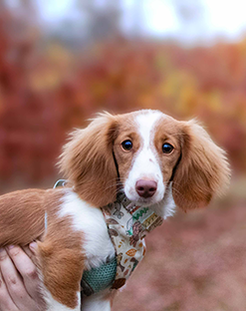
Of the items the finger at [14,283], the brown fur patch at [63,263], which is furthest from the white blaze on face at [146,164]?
the finger at [14,283]

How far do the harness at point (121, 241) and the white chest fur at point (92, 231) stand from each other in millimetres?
26

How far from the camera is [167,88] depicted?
4.15 meters

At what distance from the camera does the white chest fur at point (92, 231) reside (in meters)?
1.62

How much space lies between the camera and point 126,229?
166 cm

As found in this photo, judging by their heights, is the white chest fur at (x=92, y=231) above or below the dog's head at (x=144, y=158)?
below

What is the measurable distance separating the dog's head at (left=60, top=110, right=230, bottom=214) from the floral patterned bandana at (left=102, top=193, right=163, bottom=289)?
2.9 inches

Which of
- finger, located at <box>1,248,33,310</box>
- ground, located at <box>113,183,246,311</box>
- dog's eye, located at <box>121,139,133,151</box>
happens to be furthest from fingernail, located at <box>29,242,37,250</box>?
ground, located at <box>113,183,246,311</box>

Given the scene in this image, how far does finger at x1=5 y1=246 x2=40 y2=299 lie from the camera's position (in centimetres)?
170

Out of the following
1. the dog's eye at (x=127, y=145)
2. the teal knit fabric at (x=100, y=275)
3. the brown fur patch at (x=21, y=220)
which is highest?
the dog's eye at (x=127, y=145)

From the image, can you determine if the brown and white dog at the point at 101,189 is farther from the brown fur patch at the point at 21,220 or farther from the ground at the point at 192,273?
the ground at the point at 192,273

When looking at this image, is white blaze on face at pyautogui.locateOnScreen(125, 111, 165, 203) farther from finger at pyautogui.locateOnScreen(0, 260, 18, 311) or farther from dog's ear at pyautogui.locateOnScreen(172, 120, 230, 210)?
finger at pyautogui.locateOnScreen(0, 260, 18, 311)

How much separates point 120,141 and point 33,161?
2299mm

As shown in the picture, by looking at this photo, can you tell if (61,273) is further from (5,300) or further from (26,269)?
(5,300)

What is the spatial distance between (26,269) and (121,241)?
19.8 inches
